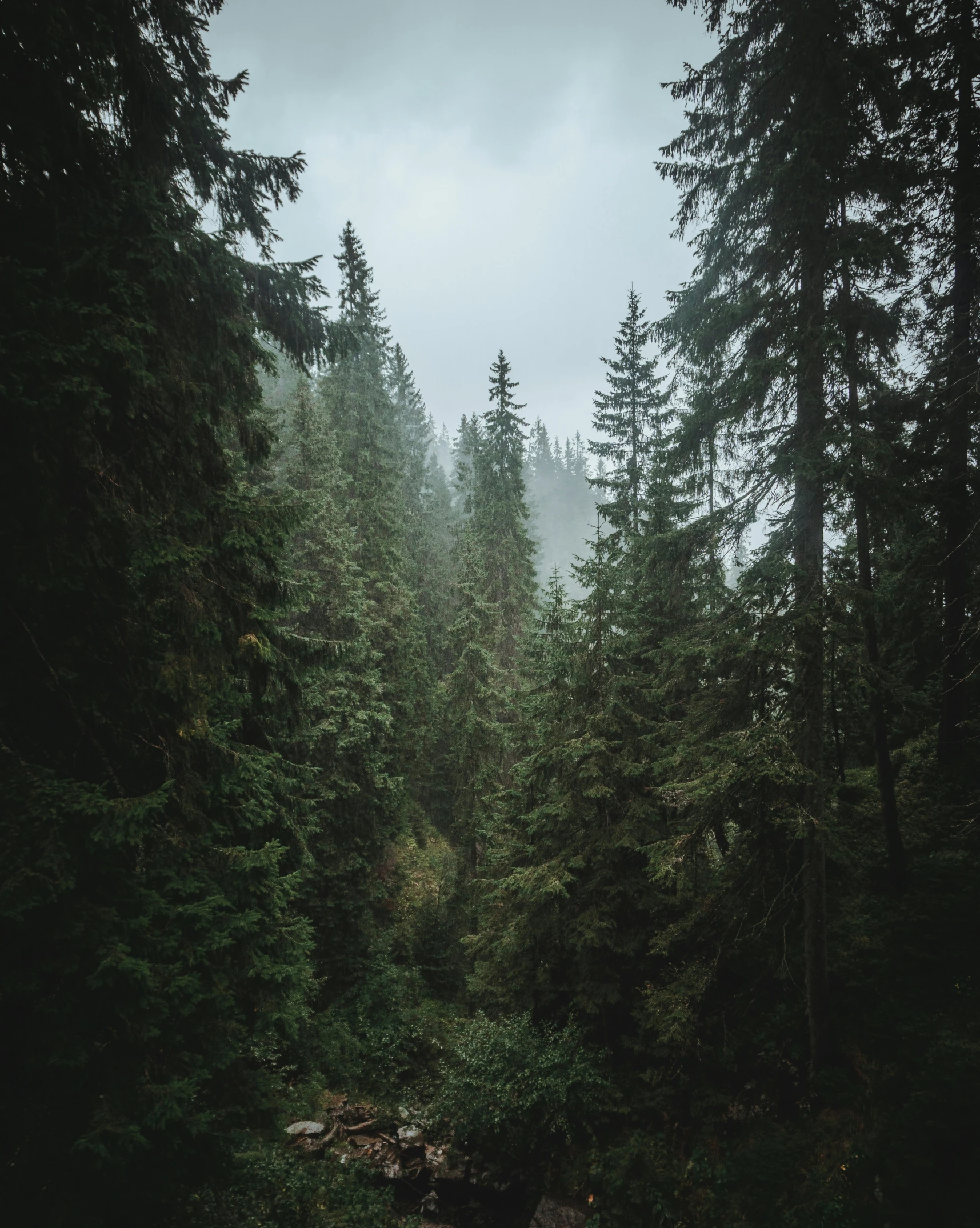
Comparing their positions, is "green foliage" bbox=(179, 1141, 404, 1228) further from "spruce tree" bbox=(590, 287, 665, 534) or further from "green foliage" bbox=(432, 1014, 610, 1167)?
"spruce tree" bbox=(590, 287, 665, 534)

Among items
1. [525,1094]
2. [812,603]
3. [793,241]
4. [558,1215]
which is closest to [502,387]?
[793,241]

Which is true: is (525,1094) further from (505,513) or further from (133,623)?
(505,513)

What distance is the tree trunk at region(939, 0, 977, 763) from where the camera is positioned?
8.56 metres

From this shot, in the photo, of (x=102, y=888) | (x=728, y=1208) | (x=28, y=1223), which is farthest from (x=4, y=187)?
(x=728, y=1208)

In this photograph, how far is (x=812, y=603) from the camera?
7492mm

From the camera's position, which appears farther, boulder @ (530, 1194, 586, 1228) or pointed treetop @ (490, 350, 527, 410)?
pointed treetop @ (490, 350, 527, 410)

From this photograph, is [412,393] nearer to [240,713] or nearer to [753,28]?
[753,28]

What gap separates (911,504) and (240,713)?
31.7 feet

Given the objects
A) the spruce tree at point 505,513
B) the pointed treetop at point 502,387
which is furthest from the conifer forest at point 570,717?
the pointed treetop at point 502,387

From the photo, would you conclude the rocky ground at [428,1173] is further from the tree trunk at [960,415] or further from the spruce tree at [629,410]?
the spruce tree at [629,410]

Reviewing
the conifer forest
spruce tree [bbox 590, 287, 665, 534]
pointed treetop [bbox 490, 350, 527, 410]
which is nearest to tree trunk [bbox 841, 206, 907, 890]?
the conifer forest

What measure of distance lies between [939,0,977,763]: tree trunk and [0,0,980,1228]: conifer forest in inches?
3.2

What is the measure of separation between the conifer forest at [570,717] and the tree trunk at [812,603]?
0.24 ft

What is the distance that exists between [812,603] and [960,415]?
5700 mm
